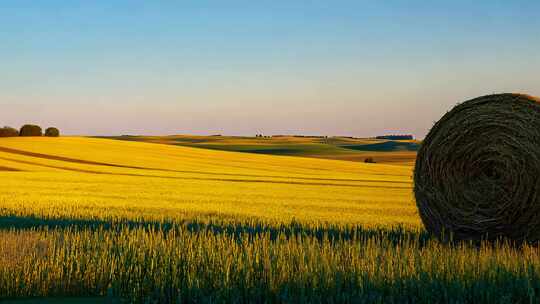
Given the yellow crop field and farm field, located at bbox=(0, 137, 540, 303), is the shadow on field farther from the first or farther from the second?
the yellow crop field

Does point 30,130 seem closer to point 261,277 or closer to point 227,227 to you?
point 227,227

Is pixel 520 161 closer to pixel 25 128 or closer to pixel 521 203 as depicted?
pixel 521 203

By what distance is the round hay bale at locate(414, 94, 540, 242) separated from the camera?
31.8 ft

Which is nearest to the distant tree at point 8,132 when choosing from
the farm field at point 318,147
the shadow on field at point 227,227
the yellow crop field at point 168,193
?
the yellow crop field at point 168,193

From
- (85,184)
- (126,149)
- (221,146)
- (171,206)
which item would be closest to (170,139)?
(221,146)

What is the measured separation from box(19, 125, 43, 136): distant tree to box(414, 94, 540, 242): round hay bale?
56.0 m

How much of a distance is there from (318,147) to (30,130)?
46743 millimetres

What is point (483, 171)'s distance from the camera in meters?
10.4

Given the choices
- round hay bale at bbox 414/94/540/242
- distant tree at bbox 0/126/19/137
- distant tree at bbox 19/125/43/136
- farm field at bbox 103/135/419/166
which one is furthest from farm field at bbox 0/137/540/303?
farm field at bbox 103/135/419/166

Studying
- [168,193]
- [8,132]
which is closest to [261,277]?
[168,193]

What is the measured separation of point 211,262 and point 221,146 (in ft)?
299

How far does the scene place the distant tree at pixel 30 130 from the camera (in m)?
60.4

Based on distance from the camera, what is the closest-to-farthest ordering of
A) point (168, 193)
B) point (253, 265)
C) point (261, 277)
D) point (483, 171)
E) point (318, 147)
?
1. point (261, 277)
2. point (253, 265)
3. point (483, 171)
4. point (168, 193)
5. point (318, 147)

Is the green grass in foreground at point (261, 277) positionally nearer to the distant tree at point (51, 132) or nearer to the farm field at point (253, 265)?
the farm field at point (253, 265)
